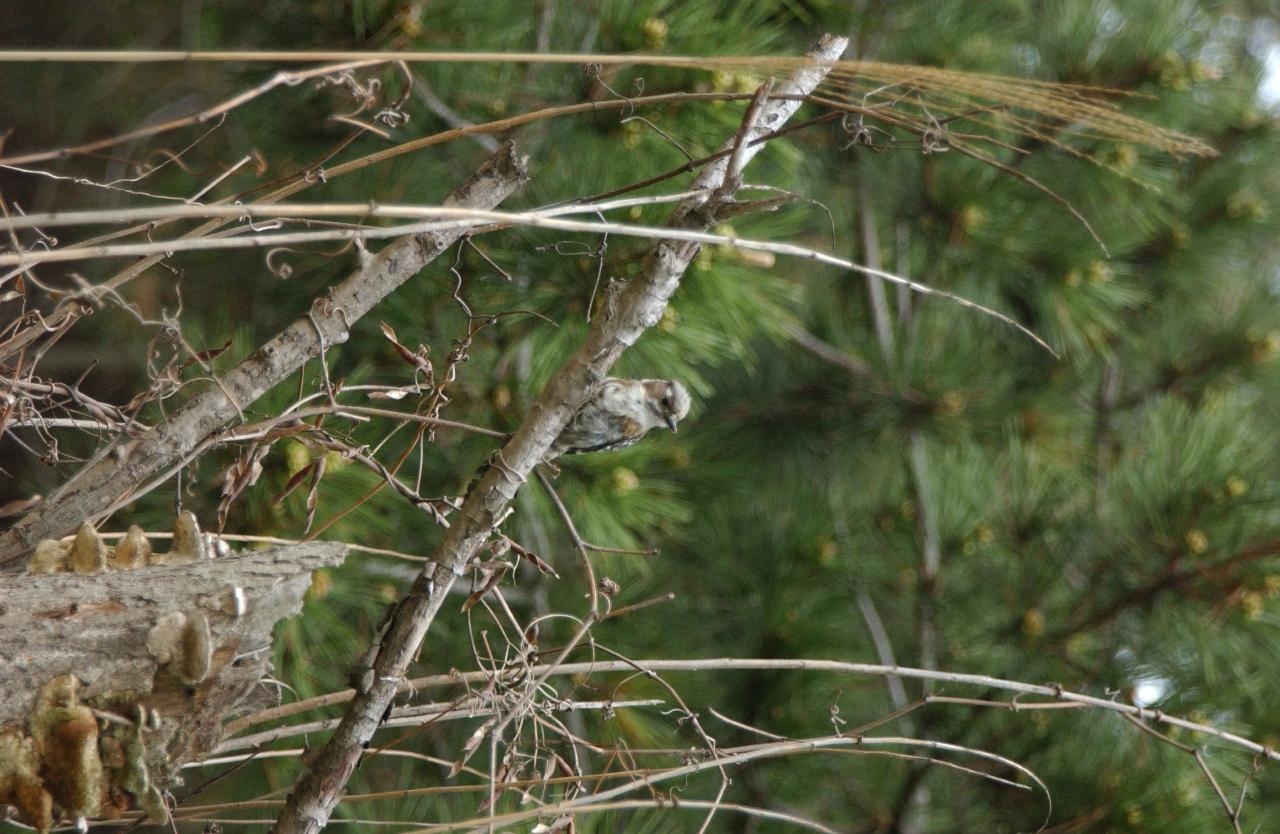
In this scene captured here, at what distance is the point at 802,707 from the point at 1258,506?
52cm

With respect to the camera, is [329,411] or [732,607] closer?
[329,411]

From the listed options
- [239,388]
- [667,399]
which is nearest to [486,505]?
[239,388]

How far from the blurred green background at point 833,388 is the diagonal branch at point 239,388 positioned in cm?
18

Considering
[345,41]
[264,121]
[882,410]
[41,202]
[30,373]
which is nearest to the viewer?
[30,373]

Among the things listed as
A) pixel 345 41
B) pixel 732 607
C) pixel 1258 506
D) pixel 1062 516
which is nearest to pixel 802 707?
pixel 732 607

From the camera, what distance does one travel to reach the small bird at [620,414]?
0.56m

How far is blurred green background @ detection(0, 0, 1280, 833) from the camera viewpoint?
857 millimetres

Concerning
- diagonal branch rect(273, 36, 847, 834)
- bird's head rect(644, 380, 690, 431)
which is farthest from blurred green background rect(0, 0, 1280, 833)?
diagonal branch rect(273, 36, 847, 834)

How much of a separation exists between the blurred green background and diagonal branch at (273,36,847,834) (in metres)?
0.21

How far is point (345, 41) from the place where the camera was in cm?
89

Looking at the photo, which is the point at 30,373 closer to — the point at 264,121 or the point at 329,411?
the point at 329,411

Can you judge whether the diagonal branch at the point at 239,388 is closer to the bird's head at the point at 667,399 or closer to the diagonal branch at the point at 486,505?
the diagonal branch at the point at 486,505

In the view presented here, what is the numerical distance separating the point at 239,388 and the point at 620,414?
20 cm

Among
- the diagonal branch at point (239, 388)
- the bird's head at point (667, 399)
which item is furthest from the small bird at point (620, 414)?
the diagonal branch at point (239, 388)
